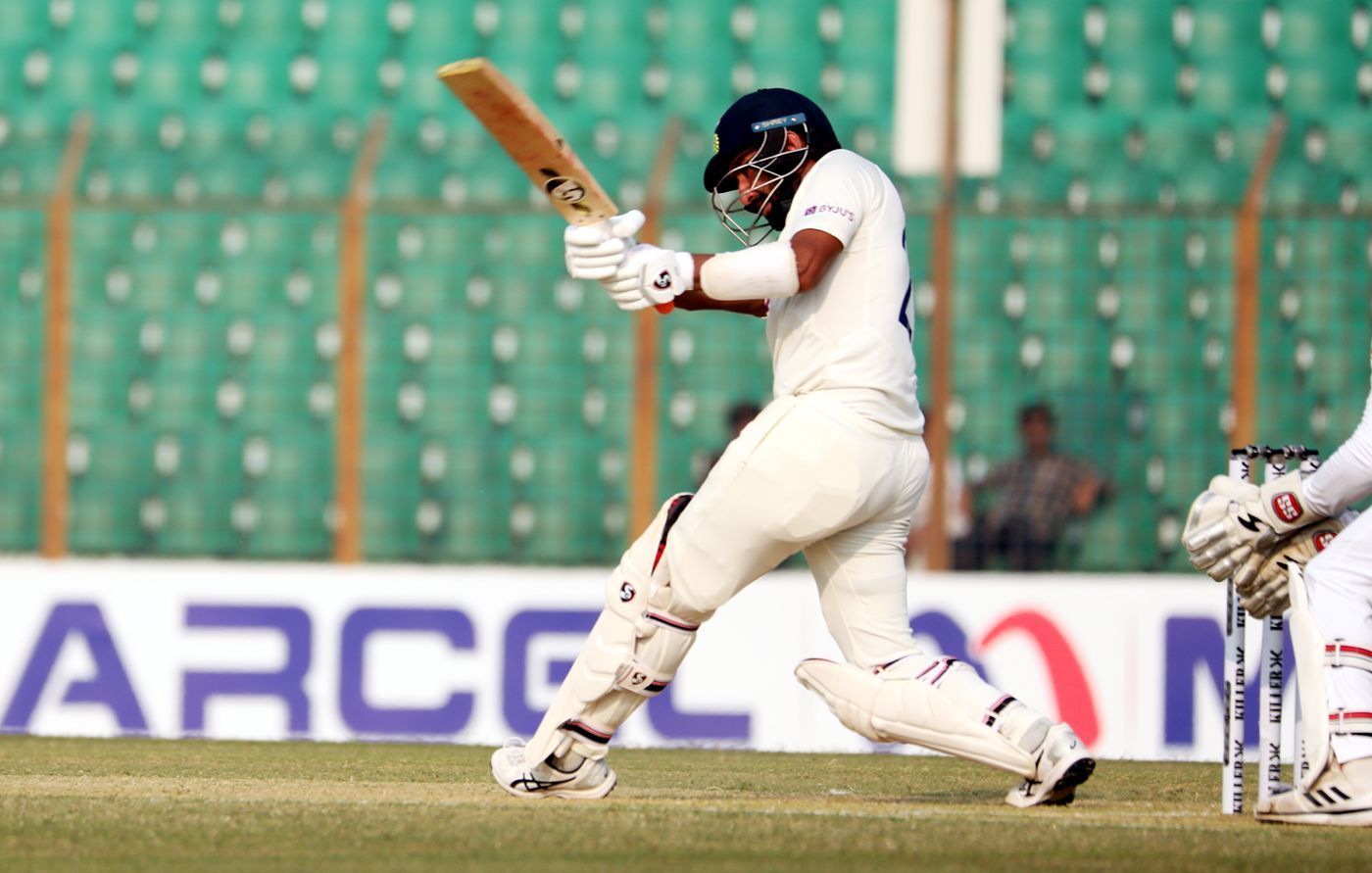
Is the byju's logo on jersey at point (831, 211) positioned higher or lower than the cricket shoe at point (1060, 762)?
higher

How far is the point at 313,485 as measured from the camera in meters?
9.48

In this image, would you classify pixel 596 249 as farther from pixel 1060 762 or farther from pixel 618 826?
pixel 1060 762

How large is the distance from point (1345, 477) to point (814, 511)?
3.94 feet

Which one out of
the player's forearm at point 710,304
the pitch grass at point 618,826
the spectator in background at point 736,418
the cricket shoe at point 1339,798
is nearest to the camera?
the pitch grass at point 618,826

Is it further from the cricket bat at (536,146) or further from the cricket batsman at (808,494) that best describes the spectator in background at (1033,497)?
the cricket bat at (536,146)

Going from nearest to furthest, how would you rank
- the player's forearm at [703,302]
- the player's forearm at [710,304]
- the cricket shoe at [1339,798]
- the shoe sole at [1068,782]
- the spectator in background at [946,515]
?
1. the cricket shoe at [1339,798]
2. the player's forearm at [703,302]
3. the shoe sole at [1068,782]
4. the player's forearm at [710,304]
5. the spectator in background at [946,515]

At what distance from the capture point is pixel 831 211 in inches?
196

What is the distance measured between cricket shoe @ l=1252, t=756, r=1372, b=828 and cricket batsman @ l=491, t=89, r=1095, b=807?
49 cm

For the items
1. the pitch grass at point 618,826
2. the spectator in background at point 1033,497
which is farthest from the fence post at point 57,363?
the spectator in background at point 1033,497

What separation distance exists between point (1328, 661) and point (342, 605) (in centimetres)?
470

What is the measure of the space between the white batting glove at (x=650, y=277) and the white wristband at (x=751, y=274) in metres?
0.05

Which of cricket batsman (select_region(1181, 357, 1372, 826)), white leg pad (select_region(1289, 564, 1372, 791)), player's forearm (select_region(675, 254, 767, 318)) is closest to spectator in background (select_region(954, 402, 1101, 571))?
player's forearm (select_region(675, 254, 767, 318))

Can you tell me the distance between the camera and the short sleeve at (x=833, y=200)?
4969mm

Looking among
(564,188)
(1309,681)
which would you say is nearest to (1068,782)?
(1309,681)
